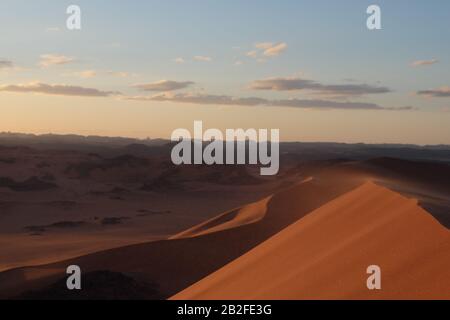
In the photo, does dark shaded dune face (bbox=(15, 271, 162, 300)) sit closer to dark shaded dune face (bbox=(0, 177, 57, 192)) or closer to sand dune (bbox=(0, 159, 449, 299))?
sand dune (bbox=(0, 159, 449, 299))

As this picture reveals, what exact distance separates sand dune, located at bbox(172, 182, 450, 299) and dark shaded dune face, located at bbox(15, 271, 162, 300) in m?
2.42

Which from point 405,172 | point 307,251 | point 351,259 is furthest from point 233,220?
point 351,259

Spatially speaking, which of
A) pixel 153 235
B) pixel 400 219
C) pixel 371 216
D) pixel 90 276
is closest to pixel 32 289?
pixel 90 276

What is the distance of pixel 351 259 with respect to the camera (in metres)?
5.37

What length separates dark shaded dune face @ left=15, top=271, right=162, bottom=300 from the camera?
29.7ft

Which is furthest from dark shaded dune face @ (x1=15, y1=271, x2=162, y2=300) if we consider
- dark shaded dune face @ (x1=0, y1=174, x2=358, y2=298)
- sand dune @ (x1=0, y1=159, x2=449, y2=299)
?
dark shaded dune face @ (x1=0, y1=174, x2=358, y2=298)

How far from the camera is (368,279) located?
461cm

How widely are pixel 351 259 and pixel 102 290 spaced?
5111 mm

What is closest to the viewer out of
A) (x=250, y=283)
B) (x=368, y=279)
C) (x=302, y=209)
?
(x=368, y=279)

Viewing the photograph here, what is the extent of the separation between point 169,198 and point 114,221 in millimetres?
10492
